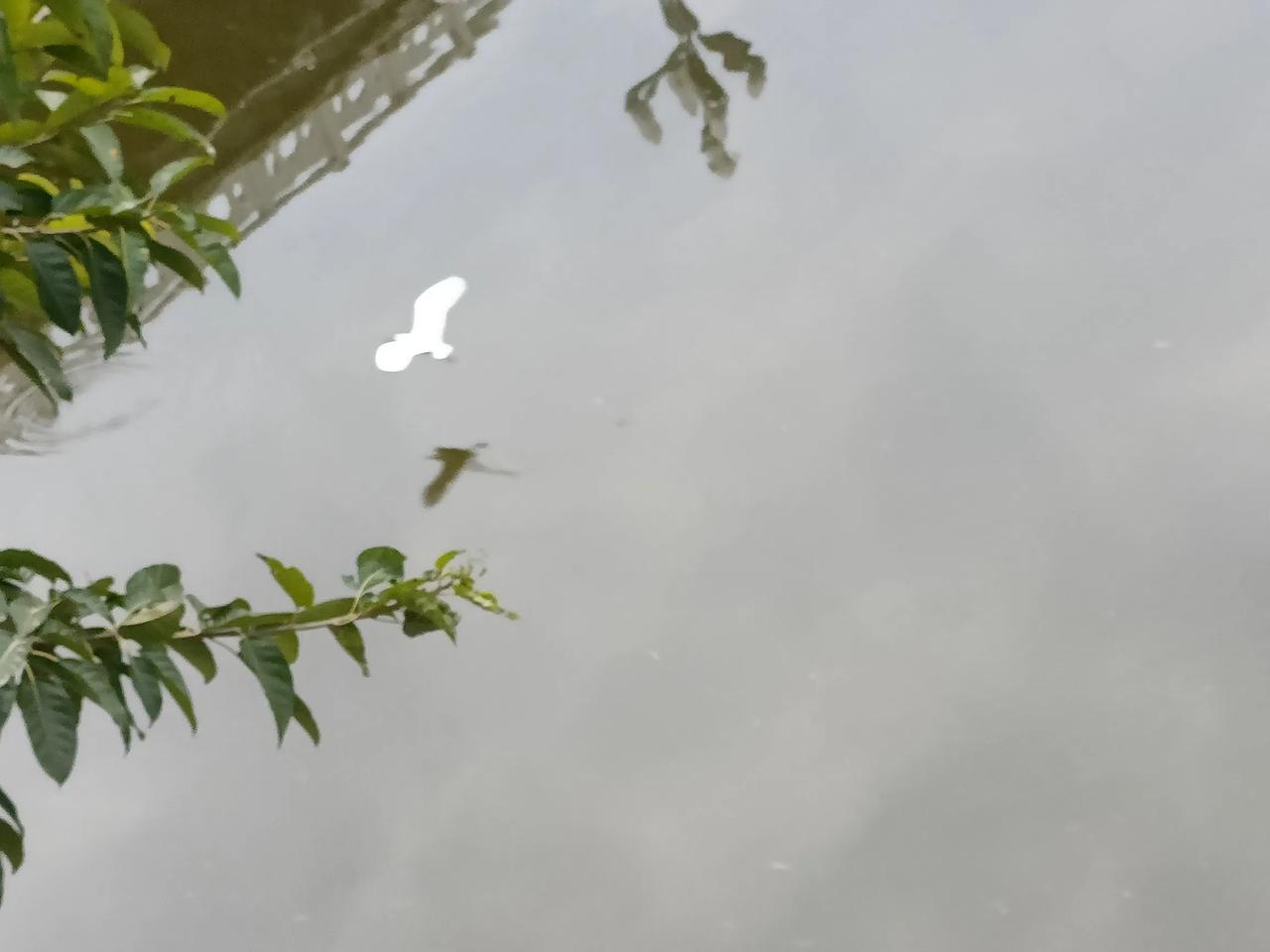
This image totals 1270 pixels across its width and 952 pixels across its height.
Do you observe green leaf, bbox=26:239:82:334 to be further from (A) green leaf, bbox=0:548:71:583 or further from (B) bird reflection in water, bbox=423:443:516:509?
(B) bird reflection in water, bbox=423:443:516:509

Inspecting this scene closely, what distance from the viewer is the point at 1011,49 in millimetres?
1659

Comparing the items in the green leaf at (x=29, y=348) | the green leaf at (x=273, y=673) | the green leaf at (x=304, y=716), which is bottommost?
the green leaf at (x=304, y=716)

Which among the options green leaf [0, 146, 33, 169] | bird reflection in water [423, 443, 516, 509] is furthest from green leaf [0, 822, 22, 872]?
bird reflection in water [423, 443, 516, 509]

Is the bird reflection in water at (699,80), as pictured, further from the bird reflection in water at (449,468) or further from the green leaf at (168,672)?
the green leaf at (168,672)

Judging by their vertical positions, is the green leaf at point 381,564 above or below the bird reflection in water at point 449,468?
above

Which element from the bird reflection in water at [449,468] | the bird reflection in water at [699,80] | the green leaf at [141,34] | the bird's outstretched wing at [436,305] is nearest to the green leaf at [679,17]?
the bird reflection in water at [699,80]

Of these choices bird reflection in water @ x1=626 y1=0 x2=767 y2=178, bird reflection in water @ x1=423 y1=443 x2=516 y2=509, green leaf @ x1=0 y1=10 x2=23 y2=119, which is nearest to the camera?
green leaf @ x1=0 y1=10 x2=23 y2=119

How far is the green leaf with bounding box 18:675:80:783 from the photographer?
1.62 feet

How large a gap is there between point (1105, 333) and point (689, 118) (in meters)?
0.68

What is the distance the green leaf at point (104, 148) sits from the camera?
491 millimetres

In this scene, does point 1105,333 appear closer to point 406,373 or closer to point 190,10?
point 406,373

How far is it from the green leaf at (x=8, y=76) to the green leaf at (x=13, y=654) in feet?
→ 0.74

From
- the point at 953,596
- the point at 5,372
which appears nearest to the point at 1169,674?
the point at 953,596

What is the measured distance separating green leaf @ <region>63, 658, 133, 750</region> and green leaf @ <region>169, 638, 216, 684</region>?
41 millimetres
